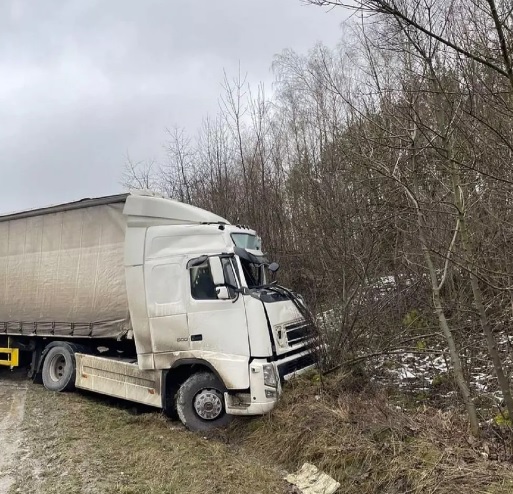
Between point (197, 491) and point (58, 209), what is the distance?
583 centimetres

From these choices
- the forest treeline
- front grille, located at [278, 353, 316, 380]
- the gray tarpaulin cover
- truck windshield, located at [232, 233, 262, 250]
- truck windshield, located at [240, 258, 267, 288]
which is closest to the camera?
the forest treeline

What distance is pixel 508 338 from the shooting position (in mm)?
5168

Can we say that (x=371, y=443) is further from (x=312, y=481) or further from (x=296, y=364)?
(x=296, y=364)

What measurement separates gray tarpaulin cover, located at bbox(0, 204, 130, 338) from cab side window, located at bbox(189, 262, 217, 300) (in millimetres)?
1425

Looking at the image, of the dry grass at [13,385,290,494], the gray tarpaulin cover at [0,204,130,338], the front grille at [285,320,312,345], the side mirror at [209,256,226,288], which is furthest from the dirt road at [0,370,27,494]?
the front grille at [285,320,312,345]

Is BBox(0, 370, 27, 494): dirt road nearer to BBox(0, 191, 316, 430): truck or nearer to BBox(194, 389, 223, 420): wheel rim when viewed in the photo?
BBox(0, 191, 316, 430): truck

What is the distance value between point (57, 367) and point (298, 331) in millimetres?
4770

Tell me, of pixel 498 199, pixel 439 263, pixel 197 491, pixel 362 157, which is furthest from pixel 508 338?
pixel 197 491

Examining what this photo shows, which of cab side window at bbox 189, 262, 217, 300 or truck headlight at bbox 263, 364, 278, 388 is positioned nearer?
truck headlight at bbox 263, 364, 278, 388

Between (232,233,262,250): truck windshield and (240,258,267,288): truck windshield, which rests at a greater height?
(232,233,262,250): truck windshield

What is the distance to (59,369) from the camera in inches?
344

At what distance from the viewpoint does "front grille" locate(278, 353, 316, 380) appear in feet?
21.3

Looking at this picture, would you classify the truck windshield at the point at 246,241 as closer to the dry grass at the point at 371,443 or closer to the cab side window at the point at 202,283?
the cab side window at the point at 202,283

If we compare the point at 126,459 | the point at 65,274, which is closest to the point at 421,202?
the point at 126,459
